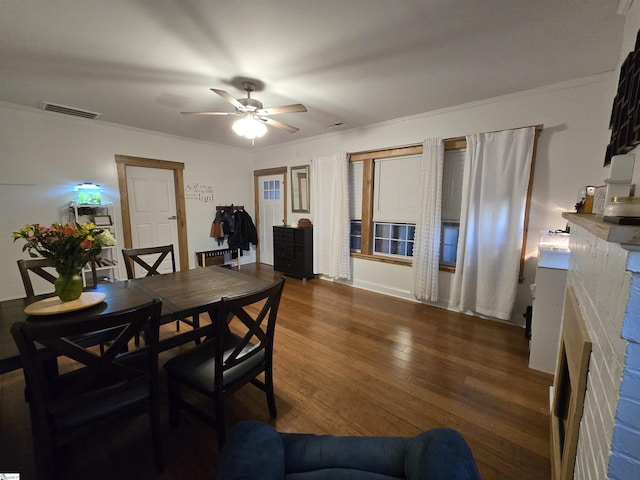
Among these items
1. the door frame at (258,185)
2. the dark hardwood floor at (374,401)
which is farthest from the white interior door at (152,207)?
the dark hardwood floor at (374,401)

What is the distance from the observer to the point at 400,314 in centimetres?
317

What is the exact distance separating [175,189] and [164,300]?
3564mm

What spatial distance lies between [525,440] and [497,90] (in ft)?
9.62

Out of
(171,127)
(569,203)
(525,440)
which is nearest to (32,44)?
(171,127)

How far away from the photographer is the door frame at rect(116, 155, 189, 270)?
155 inches

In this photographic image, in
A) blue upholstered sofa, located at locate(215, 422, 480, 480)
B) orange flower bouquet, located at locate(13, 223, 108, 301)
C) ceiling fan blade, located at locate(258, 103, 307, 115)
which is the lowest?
blue upholstered sofa, located at locate(215, 422, 480, 480)

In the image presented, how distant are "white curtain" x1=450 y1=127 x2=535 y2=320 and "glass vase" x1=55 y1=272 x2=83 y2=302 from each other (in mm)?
3416

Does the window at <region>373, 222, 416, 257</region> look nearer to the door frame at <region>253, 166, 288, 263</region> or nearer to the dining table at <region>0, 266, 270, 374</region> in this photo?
the door frame at <region>253, 166, 288, 263</region>

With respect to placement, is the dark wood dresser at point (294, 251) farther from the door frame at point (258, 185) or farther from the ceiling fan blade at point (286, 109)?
the ceiling fan blade at point (286, 109)

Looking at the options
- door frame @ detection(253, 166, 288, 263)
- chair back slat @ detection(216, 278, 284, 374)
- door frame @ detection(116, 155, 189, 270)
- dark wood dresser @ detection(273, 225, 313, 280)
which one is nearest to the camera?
chair back slat @ detection(216, 278, 284, 374)

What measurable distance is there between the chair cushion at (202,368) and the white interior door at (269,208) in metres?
3.92

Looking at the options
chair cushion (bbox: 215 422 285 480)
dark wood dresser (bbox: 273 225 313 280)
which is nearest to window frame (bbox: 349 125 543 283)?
dark wood dresser (bbox: 273 225 313 280)

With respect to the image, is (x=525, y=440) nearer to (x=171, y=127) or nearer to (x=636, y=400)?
(x=636, y=400)

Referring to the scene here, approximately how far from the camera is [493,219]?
9.30 ft
